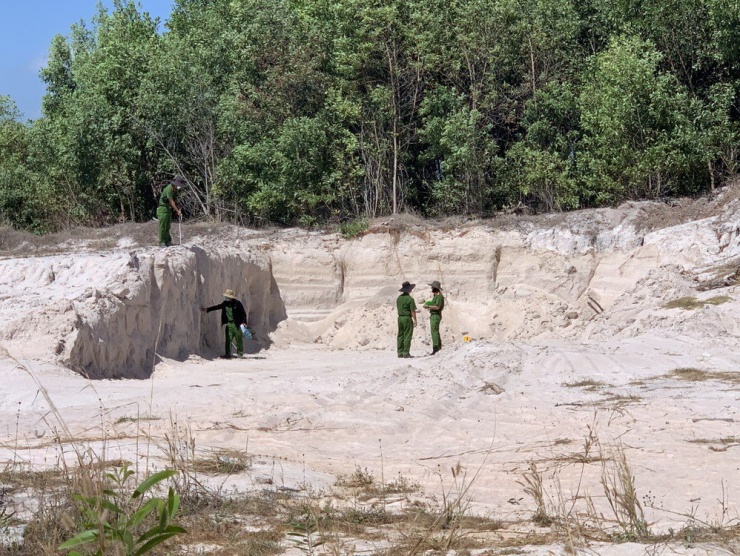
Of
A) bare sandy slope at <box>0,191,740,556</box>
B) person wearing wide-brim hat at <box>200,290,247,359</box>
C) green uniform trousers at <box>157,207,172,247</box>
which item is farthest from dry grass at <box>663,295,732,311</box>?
green uniform trousers at <box>157,207,172,247</box>

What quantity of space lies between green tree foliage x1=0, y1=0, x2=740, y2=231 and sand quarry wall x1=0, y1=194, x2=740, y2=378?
2.42 metres

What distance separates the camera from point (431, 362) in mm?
15148

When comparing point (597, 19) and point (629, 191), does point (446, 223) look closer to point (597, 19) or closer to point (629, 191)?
point (629, 191)

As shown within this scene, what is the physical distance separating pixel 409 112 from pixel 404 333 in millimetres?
11443

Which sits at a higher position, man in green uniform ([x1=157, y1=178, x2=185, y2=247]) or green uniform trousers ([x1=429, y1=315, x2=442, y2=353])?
man in green uniform ([x1=157, y1=178, x2=185, y2=247])

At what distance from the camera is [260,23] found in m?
29.4

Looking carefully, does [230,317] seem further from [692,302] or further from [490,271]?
[692,302]

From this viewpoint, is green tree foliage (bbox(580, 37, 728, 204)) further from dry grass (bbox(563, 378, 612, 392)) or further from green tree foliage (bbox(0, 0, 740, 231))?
dry grass (bbox(563, 378, 612, 392))

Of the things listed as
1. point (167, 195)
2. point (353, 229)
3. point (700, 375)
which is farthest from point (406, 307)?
point (353, 229)

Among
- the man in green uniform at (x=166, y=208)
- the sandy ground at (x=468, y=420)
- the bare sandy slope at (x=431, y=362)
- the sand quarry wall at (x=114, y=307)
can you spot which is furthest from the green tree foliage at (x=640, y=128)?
the man in green uniform at (x=166, y=208)

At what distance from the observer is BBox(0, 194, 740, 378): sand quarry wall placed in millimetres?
17016

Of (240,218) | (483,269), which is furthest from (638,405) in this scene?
(240,218)

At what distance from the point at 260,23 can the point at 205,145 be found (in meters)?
3.86

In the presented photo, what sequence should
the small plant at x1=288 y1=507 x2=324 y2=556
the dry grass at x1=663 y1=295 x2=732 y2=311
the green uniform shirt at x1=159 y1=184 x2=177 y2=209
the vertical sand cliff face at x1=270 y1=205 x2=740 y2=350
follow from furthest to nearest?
the vertical sand cliff face at x1=270 y1=205 x2=740 y2=350 < the green uniform shirt at x1=159 y1=184 x2=177 y2=209 < the dry grass at x1=663 y1=295 x2=732 y2=311 < the small plant at x1=288 y1=507 x2=324 y2=556
